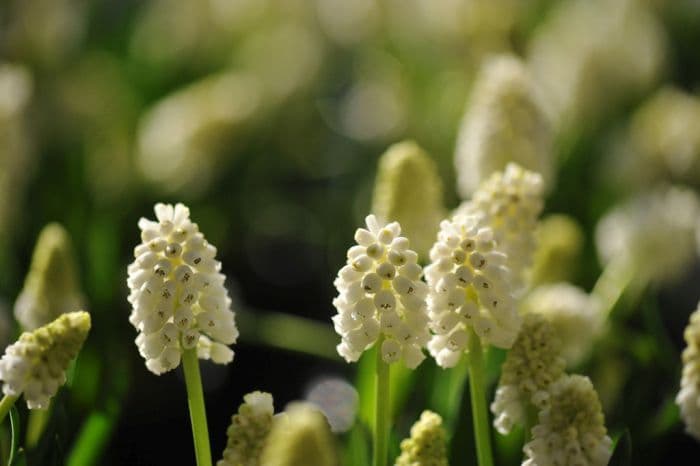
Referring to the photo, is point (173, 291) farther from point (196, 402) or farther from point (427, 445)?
point (427, 445)

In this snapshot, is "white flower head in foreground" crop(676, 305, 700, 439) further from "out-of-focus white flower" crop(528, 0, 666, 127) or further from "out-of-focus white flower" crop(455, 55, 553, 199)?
"out-of-focus white flower" crop(528, 0, 666, 127)

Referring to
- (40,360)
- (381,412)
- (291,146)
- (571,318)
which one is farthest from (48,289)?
(291,146)

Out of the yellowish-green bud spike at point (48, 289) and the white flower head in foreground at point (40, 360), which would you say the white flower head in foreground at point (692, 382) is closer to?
the white flower head in foreground at point (40, 360)

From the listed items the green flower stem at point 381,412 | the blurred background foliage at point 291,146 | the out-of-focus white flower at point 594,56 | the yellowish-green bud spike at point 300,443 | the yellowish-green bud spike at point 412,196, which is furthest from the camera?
the out-of-focus white flower at point 594,56

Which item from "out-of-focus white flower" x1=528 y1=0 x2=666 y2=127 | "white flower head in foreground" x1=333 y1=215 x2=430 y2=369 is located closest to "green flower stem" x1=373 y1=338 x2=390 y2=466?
"white flower head in foreground" x1=333 y1=215 x2=430 y2=369

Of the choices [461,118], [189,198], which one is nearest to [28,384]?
[189,198]

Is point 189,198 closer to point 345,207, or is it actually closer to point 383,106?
point 345,207

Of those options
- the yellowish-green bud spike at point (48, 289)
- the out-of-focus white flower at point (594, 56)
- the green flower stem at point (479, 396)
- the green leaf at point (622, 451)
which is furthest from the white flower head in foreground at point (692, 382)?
the out-of-focus white flower at point (594, 56)

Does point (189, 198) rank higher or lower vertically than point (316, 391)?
higher
